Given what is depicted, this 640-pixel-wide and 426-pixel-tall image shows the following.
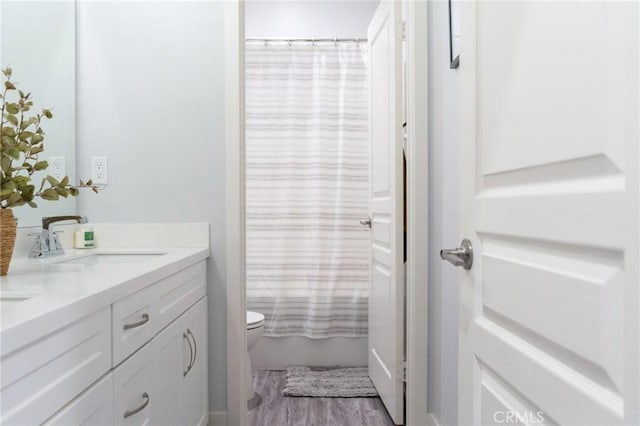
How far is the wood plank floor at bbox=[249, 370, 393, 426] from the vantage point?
2230 mm

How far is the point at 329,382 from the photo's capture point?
8.97 feet

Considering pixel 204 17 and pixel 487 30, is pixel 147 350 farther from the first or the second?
pixel 204 17

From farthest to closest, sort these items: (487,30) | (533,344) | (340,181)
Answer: (340,181)
(487,30)
(533,344)

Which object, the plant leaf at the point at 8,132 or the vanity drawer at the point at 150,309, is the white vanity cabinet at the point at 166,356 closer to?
the vanity drawer at the point at 150,309

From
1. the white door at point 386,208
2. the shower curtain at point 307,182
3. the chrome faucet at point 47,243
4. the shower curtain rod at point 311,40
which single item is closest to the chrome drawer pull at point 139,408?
the chrome faucet at point 47,243

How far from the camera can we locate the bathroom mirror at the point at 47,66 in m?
1.60

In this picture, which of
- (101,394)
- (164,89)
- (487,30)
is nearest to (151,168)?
(164,89)

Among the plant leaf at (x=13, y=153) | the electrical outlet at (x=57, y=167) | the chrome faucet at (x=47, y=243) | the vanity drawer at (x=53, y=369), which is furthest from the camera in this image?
the electrical outlet at (x=57, y=167)

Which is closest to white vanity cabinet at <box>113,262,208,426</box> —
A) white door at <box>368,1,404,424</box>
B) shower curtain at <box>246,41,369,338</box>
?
white door at <box>368,1,404,424</box>

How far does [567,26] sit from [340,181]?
2.36 meters

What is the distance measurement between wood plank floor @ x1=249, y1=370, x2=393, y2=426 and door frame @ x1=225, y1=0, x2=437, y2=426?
1.11 feet

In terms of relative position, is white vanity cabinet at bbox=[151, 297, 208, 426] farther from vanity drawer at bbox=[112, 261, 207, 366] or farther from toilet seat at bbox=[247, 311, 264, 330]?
toilet seat at bbox=[247, 311, 264, 330]

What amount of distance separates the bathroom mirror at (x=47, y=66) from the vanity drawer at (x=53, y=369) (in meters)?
0.93

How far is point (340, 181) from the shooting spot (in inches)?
118
